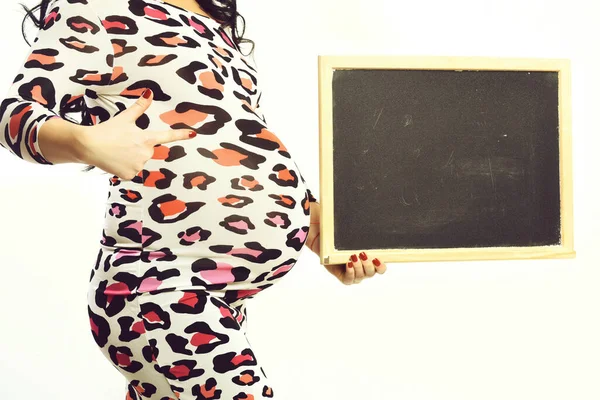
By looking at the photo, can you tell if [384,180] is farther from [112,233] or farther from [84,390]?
[84,390]

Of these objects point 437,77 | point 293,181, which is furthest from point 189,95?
point 437,77

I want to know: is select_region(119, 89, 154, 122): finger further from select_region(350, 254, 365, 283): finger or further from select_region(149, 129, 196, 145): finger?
select_region(350, 254, 365, 283): finger

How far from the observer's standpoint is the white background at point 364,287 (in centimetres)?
197

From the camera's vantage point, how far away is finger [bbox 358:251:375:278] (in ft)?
4.09

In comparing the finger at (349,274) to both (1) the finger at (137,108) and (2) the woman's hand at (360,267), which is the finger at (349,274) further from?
(1) the finger at (137,108)

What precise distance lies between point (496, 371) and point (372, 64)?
1401 mm

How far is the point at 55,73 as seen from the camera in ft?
2.88

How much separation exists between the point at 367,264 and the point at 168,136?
524 millimetres

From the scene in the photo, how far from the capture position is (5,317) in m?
1.96

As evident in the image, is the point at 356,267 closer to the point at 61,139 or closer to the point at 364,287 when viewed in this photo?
the point at 61,139

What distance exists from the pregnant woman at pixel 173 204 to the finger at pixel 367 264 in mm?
260

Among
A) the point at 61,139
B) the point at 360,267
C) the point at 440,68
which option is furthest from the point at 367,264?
the point at 61,139

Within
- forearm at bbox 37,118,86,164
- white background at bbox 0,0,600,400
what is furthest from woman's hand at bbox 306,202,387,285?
white background at bbox 0,0,600,400

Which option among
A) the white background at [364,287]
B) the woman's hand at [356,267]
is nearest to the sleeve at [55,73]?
the woman's hand at [356,267]
